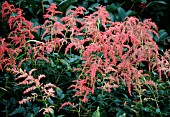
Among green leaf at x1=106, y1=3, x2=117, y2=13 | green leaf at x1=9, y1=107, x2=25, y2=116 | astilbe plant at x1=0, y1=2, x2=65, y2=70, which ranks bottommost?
green leaf at x1=9, y1=107, x2=25, y2=116

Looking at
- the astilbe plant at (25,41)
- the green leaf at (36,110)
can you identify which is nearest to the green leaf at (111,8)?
the astilbe plant at (25,41)

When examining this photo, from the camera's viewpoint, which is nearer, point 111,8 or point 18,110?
point 18,110

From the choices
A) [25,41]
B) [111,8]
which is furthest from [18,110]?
[111,8]

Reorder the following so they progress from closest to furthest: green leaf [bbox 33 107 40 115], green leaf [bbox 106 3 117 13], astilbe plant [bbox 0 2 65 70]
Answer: green leaf [bbox 33 107 40 115] → astilbe plant [bbox 0 2 65 70] → green leaf [bbox 106 3 117 13]

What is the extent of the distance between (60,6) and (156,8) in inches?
56.7

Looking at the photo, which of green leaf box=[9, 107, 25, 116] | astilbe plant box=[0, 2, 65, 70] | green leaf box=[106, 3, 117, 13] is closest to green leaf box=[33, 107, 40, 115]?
green leaf box=[9, 107, 25, 116]

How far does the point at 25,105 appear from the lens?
94.1 inches

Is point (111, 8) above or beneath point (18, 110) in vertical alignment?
above

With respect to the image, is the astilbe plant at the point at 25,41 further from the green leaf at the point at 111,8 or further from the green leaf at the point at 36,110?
the green leaf at the point at 111,8

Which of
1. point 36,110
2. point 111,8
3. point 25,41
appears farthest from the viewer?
point 111,8

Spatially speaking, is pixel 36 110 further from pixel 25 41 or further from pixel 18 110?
pixel 25 41

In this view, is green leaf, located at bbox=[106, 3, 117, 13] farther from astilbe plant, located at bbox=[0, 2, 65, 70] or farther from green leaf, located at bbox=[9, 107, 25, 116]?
green leaf, located at bbox=[9, 107, 25, 116]

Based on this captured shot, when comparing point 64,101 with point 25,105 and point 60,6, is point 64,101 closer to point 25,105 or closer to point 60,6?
point 25,105

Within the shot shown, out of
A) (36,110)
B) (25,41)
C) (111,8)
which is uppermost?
(111,8)
